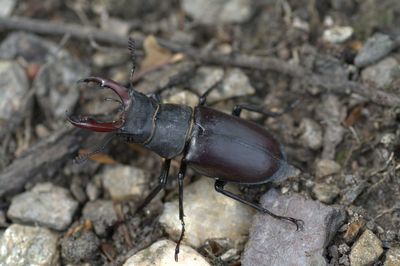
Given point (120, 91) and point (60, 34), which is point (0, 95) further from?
point (120, 91)

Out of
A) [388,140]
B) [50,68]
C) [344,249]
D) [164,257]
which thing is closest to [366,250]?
[344,249]

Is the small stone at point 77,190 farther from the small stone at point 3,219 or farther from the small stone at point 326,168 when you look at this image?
the small stone at point 326,168

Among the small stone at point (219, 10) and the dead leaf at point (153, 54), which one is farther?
the small stone at point (219, 10)

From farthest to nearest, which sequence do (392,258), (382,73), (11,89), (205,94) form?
(11,89) → (205,94) → (382,73) → (392,258)

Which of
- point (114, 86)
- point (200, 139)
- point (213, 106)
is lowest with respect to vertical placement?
point (213, 106)

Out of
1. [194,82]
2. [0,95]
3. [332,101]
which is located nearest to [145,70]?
[194,82]

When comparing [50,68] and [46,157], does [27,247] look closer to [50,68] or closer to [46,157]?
[46,157]

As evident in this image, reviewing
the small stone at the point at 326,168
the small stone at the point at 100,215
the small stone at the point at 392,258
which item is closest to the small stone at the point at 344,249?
the small stone at the point at 392,258
